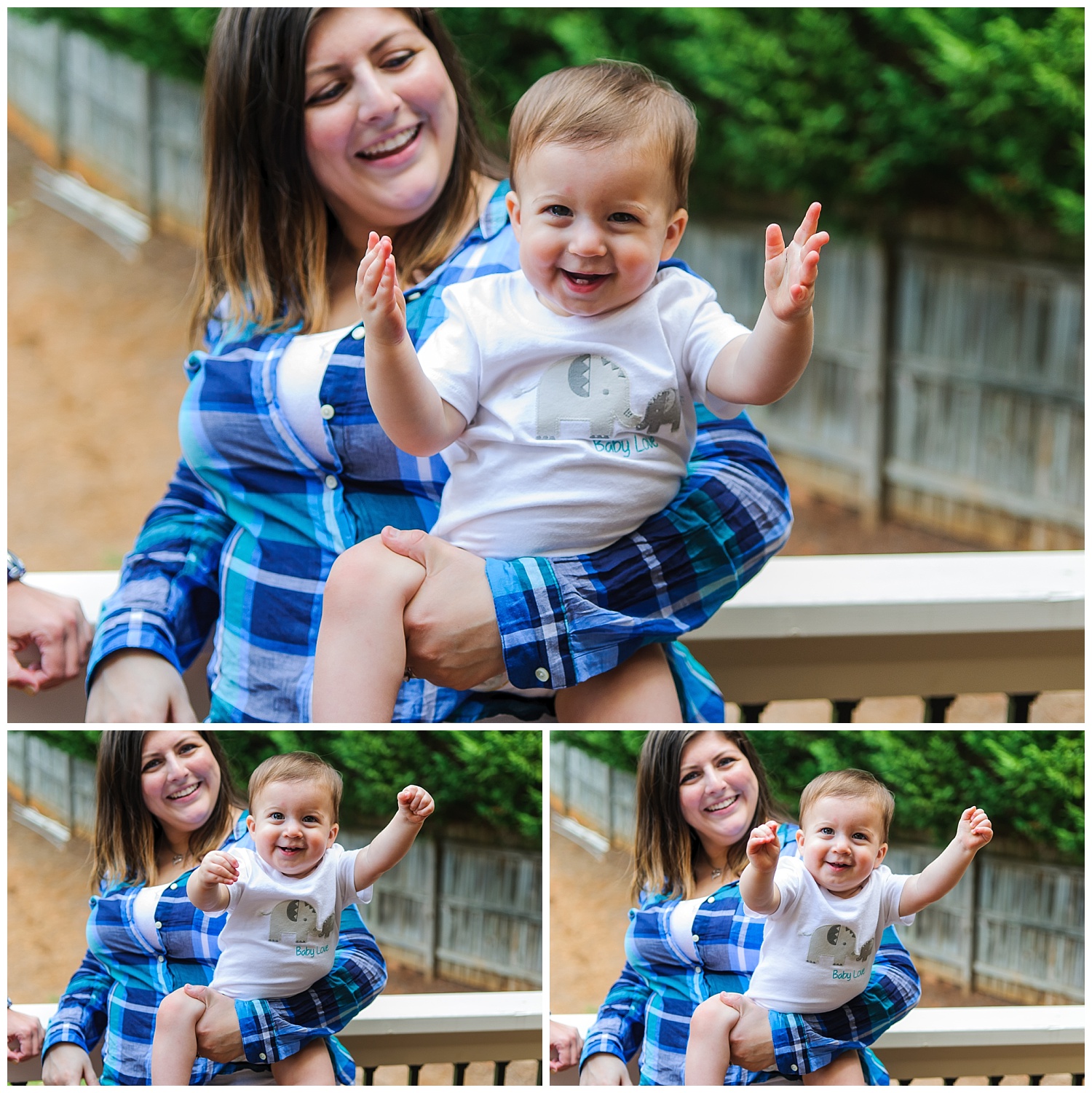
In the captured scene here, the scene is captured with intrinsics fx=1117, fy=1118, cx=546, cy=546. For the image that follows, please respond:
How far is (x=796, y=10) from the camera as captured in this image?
3.71 meters

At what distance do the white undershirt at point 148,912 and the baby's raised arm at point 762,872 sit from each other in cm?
53

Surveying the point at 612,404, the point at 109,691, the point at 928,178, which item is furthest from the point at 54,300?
the point at 612,404

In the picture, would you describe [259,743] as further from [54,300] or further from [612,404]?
[54,300]

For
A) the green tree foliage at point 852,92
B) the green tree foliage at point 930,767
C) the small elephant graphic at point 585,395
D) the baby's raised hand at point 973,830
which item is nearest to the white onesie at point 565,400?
the small elephant graphic at point 585,395

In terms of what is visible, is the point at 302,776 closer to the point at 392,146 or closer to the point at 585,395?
the point at 585,395

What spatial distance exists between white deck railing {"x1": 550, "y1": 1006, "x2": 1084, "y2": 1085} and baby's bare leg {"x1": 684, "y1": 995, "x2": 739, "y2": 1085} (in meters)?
0.06

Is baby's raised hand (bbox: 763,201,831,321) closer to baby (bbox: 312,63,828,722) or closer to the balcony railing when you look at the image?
baby (bbox: 312,63,828,722)

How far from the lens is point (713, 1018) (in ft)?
3.33

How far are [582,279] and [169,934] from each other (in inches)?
27.4

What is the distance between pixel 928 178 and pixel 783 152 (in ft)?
1.74

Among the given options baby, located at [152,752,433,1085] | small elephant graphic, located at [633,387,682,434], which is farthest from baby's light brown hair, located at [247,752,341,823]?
small elephant graphic, located at [633,387,682,434]

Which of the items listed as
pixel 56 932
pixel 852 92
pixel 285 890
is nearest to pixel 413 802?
pixel 285 890

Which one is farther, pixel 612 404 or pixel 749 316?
pixel 749 316

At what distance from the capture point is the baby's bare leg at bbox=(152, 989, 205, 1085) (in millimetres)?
1010
